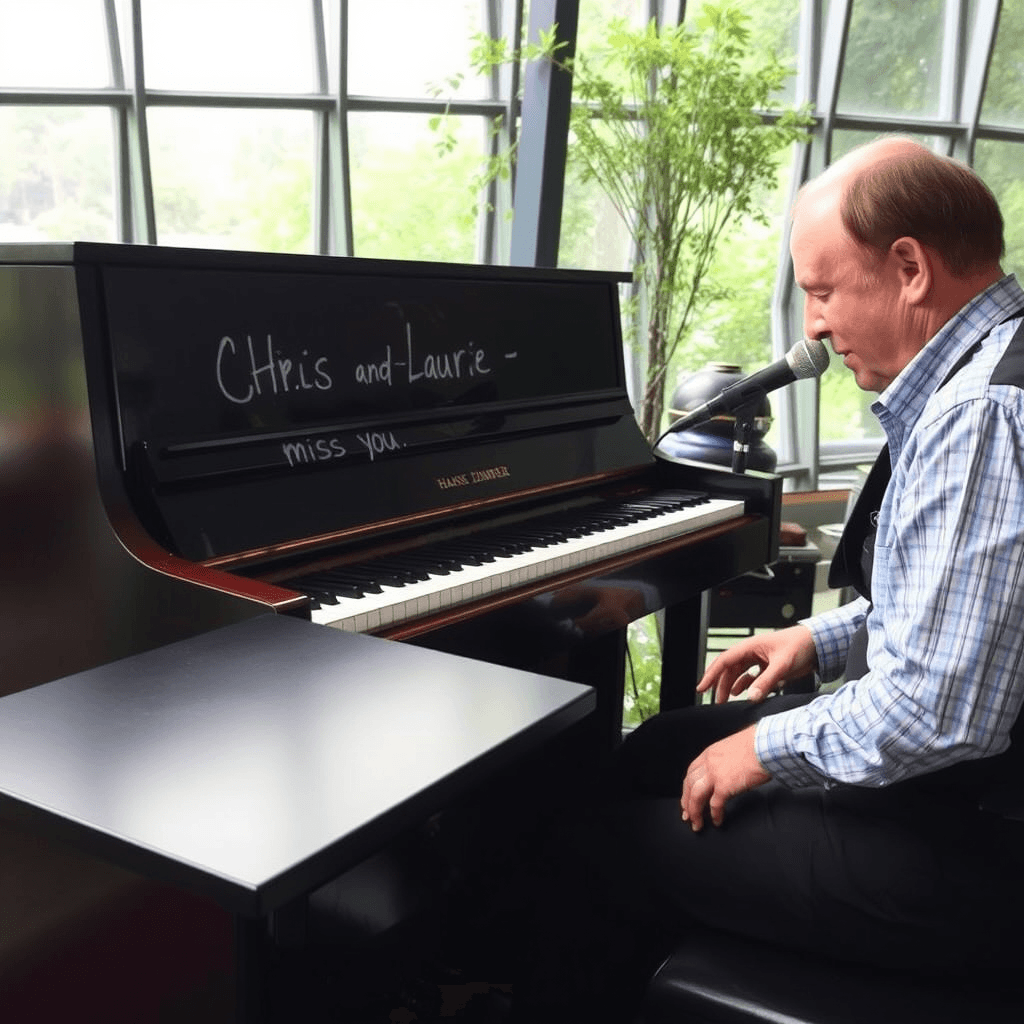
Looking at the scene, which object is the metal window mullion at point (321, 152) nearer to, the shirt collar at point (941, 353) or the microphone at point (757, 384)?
the microphone at point (757, 384)

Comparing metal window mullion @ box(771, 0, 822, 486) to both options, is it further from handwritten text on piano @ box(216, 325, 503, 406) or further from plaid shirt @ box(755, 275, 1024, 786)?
plaid shirt @ box(755, 275, 1024, 786)

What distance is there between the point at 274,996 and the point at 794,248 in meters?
1.23

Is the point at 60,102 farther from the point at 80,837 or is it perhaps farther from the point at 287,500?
the point at 80,837

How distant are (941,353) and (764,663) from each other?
0.74 metres

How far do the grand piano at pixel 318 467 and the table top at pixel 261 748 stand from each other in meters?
0.09

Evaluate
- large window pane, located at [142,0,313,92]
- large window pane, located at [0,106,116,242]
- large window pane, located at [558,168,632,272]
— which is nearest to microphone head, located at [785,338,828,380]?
large window pane, located at [0,106,116,242]

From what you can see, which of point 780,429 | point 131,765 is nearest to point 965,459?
point 131,765

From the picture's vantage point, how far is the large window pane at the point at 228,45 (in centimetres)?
551

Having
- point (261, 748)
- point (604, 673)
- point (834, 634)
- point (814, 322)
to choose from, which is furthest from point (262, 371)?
point (604, 673)

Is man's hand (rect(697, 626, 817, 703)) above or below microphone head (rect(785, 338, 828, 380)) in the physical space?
below

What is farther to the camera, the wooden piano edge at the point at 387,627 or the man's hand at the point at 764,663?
the man's hand at the point at 764,663

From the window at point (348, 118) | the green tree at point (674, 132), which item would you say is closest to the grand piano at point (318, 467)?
the green tree at point (674, 132)

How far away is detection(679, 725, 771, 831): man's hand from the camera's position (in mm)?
1435

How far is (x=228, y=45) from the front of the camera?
18.7ft
